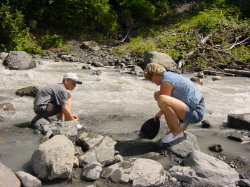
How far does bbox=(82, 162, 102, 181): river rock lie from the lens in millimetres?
4906

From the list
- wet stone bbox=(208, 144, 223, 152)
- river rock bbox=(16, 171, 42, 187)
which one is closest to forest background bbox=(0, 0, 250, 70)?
wet stone bbox=(208, 144, 223, 152)

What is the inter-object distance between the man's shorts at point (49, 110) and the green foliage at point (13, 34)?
1187 cm

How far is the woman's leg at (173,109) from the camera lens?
571 cm

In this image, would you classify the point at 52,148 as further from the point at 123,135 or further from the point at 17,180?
the point at 123,135

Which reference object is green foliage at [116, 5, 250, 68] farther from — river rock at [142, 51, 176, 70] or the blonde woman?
the blonde woman

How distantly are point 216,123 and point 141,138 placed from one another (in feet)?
6.74

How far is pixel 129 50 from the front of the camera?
58.9 ft

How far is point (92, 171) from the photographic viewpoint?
4969 mm

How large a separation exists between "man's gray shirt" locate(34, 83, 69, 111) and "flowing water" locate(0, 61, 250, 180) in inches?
23.1

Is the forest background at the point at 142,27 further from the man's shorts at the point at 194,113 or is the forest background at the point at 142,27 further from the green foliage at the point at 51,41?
the man's shorts at the point at 194,113

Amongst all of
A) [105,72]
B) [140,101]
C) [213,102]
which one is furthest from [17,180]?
[105,72]

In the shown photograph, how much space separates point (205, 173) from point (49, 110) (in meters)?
3.43

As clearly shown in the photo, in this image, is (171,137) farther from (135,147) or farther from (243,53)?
(243,53)

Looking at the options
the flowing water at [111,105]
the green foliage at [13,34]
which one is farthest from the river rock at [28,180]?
the green foliage at [13,34]
